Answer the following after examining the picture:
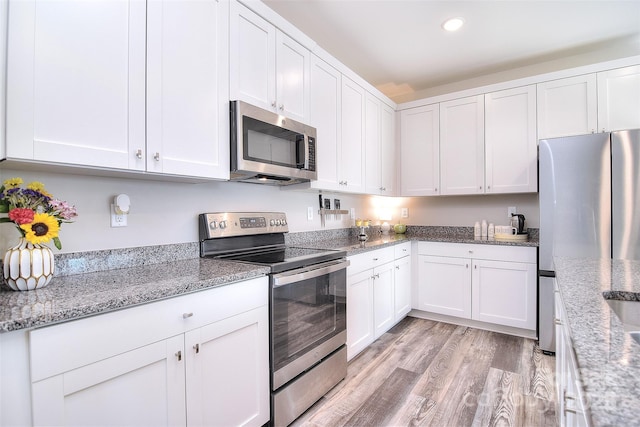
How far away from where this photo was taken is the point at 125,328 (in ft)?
3.41

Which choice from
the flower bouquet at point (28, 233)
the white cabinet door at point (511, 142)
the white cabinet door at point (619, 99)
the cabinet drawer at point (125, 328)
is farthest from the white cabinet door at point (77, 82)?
the white cabinet door at point (619, 99)

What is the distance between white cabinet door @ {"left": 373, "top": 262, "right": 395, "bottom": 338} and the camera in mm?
2596

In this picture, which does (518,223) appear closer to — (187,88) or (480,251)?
(480,251)

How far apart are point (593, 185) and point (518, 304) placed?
1125mm

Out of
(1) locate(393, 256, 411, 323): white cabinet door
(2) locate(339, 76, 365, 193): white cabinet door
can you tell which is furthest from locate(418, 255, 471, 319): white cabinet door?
(2) locate(339, 76, 365, 193): white cabinet door

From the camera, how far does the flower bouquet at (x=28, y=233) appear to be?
3.54 feet

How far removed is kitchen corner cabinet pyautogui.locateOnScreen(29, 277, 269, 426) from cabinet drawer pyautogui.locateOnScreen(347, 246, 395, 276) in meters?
0.89

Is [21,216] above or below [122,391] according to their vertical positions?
above

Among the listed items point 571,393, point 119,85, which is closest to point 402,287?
point 571,393

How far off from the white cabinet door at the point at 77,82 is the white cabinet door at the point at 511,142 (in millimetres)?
3003

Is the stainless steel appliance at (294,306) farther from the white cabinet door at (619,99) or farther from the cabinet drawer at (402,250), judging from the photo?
the white cabinet door at (619,99)

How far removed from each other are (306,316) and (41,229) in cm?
124

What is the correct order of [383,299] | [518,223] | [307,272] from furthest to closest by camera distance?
[518,223]
[383,299]
[307,272]

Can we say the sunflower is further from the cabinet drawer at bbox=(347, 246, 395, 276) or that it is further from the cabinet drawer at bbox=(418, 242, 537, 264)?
the cabinet drawer at bbox=(418, 242, 537, 264)
